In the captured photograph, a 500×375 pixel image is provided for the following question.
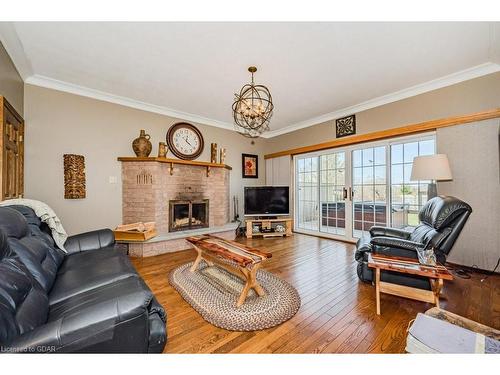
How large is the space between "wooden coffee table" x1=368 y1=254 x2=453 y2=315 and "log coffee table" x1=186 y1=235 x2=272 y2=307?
0.96m

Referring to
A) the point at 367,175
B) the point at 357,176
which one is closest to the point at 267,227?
the point at 357,176

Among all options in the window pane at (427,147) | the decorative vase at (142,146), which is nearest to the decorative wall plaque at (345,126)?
the window pane at (427,147)

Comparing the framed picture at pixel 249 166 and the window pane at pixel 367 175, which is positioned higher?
the framed picture at pixel 249 166

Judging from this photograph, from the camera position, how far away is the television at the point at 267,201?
489 cm

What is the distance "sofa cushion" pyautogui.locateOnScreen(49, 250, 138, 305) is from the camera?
142 cm

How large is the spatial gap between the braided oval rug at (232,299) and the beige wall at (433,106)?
3.14 m

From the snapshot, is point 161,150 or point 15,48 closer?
point 15,48

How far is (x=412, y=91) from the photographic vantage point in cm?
323

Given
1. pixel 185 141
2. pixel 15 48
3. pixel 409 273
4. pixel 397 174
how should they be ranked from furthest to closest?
pixel 185 141
pixel 397 174
pixel 15 48
pixel 409 273

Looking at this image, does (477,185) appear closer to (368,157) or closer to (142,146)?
(368,157)

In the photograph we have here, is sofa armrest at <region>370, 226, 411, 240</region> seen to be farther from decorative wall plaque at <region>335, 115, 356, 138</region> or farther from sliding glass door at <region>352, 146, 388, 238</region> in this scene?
decorative wall plaque at <region>335, 115, 356, 138</region>

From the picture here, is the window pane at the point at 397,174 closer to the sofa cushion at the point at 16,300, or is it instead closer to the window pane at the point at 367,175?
the window pane at the point at 367,175

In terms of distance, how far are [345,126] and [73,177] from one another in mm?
4703

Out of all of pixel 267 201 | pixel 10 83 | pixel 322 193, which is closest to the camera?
pixel 10 83
